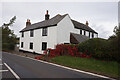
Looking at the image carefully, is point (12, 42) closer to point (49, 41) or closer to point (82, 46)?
point (49, 41)

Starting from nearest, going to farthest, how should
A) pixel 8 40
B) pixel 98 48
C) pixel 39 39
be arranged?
pixel 98 48
pixel 39 39
pixel 8 40

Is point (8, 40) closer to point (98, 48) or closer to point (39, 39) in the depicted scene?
point (39, 39)

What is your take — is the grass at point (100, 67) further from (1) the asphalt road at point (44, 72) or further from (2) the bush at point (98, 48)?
(1) the asphalt road at point (44, 72)

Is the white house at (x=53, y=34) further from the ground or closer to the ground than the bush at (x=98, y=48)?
further from the ground

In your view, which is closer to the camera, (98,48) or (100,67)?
(100,67)

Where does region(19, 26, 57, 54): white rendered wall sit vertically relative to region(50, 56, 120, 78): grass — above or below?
above

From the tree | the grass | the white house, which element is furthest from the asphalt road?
the tree

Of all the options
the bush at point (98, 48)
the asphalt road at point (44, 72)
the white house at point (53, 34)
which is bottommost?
the asphalt road at point (44, 72)

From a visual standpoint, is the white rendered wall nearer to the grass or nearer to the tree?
the tree

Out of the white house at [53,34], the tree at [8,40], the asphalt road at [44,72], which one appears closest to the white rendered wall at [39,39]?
the white house at [53,34]

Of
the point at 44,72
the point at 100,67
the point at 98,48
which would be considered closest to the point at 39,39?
the point at 98,48

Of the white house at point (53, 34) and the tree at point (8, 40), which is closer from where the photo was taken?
the white house at point (53, 34)

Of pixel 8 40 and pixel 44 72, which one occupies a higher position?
pixel 8 40

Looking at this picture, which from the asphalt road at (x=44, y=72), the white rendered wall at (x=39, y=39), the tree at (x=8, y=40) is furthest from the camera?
the tree at (x=8, y=40)
